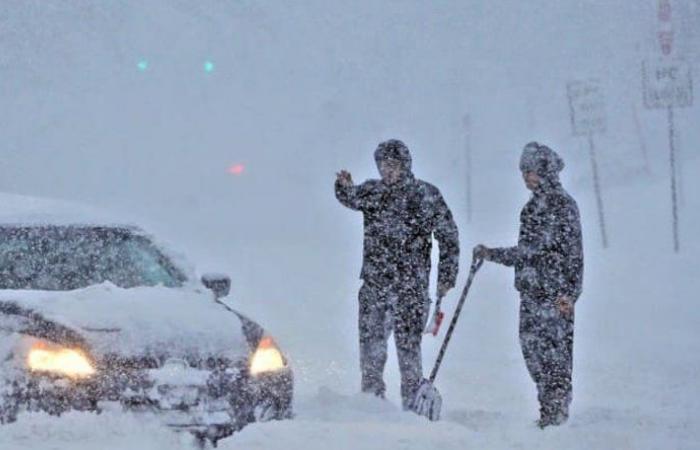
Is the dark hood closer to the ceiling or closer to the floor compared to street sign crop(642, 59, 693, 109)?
closer to the floor

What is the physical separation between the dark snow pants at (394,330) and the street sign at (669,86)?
512 inches

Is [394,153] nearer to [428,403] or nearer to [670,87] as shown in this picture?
[428,403]

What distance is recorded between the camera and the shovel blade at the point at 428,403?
7508 mm

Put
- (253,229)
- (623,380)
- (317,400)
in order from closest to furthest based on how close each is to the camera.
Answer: (317,400), (623,380), (253,229)

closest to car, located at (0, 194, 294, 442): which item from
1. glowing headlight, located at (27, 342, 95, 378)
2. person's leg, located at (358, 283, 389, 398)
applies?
glowing headlight, located at (27, 342, 95, 378)

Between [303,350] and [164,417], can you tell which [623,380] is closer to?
[303,350]

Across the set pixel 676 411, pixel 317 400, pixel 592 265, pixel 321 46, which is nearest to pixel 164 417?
pixel 317 400

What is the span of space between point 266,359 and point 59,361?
1093 millimetres

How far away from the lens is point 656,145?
155ft

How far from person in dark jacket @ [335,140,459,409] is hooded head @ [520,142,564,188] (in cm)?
63

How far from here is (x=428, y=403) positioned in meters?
7.54

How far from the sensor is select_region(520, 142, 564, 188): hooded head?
766 cm

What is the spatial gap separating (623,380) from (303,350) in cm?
316

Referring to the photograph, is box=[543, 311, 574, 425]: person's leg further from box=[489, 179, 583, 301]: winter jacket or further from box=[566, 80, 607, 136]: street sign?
box=[566, 80, 607, 136]: street sign
